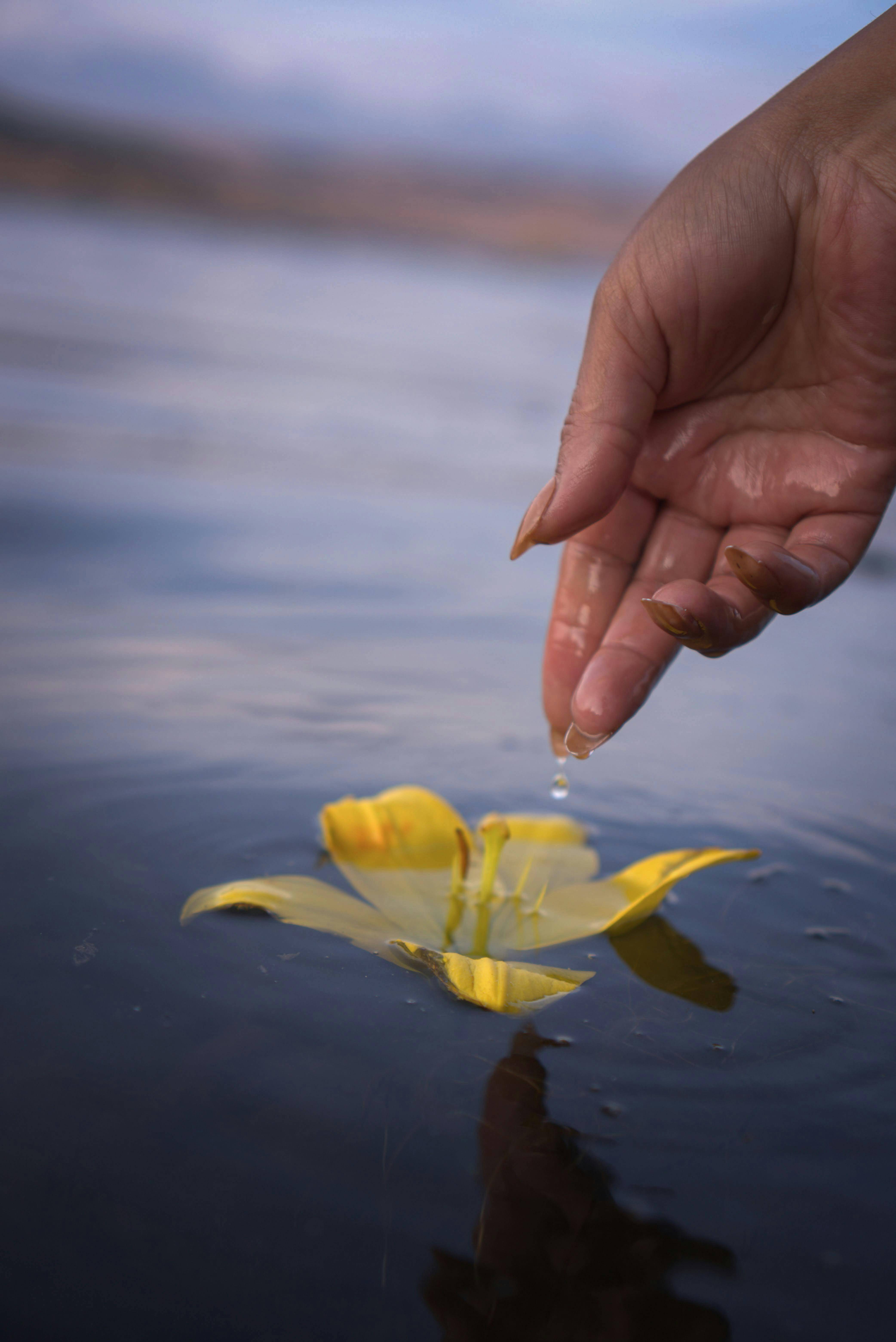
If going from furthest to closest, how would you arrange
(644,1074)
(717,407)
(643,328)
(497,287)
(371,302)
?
(497,287)
(371,302)
(717,407)
(643,328)
(644,1074)

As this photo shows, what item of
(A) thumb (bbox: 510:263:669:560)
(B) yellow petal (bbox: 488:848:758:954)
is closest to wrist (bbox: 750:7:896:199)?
(A) thumb (bbox: 510:263:669:560)

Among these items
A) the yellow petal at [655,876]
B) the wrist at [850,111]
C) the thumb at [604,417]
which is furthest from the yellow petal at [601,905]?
the wrist at [850,111]

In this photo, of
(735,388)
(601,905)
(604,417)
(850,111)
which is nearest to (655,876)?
(601,905)

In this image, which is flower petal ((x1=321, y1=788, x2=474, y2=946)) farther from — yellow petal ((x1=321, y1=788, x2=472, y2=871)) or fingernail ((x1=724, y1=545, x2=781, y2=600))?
fingernail ((x1=724, y1=545, x2=781, y2=600))

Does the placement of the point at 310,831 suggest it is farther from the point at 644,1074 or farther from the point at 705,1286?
the point at 705,1286

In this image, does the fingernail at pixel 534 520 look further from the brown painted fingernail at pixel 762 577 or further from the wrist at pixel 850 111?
the wrist at pixel 850 111

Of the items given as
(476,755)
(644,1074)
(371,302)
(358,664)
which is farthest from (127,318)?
(644,1074)
